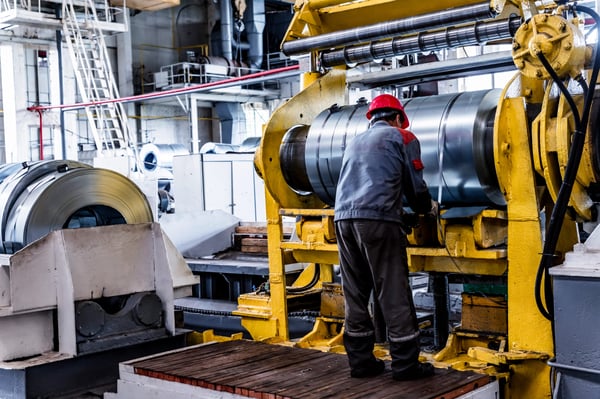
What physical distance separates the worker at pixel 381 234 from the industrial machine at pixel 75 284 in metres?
1.48

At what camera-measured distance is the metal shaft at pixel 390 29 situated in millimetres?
3738

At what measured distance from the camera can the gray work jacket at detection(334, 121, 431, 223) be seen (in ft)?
10.6

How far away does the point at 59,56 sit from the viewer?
45.6 feet

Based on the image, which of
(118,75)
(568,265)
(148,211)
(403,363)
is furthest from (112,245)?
(118,75)

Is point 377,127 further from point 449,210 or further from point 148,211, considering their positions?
point 148,211

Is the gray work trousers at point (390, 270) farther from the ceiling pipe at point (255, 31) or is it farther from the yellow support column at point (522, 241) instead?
the ceiling pipe at point (255, 31)

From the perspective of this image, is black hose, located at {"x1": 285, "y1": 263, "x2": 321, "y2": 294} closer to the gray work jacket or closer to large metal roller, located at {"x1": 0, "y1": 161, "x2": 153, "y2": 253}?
large metal roller, located at {"x1": 0, "y1": 161, "x2": 153, "y2": 253}

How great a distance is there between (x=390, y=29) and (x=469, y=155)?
3.09 feet

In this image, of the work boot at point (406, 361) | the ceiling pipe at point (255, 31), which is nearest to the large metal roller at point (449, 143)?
the work boot at point (406, 361)

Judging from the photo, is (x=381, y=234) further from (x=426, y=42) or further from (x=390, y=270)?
(x=426, y=42)

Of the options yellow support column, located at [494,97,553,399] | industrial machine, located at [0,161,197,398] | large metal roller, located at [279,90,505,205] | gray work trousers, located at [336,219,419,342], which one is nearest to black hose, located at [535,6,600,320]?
yellow support column, located at [494,97,553,399]

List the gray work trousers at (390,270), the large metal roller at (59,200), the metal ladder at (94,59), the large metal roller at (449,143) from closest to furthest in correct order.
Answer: the gray work trousers at (390,270)
the large metal roller at (449,143)
the large metal roller at (59,200)
the metal ladder at (94,59)

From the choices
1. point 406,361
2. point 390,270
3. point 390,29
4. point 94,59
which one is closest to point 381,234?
point 390,270

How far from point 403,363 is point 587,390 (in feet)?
2.49
